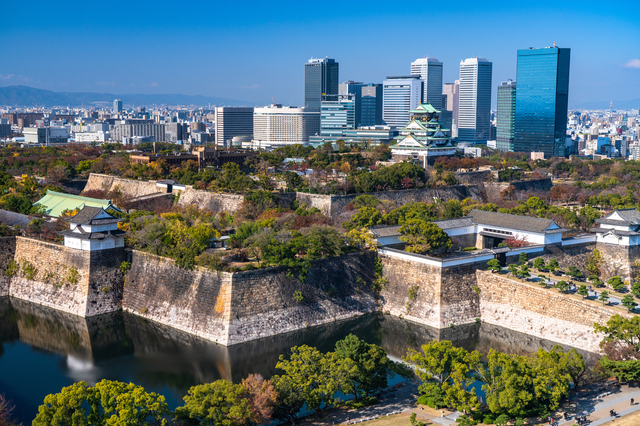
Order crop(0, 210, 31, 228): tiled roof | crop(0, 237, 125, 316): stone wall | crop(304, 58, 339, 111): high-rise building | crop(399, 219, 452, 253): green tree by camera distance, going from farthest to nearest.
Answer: crop(304, 58, 339, 111): high-rise building < crop(0, 210, 31, 228): tiled roof < crop(399, 219, 452, 253): green tree < crop(0, 237, 125, 316): stone wall

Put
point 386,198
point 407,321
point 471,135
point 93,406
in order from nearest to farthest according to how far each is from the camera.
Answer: point 93,406 < point 407,321 < point 386,198 < point 471,135

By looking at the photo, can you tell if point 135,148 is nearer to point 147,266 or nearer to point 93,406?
point 147,266

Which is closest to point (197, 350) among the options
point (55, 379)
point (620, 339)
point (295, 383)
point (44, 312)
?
point (55, 379)

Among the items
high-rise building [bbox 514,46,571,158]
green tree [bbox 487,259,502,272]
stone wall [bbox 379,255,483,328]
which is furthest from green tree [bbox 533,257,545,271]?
high-rise building [bbox 514,46,571,158]

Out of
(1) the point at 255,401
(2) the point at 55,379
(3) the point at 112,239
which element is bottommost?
(2) the point at 55,379

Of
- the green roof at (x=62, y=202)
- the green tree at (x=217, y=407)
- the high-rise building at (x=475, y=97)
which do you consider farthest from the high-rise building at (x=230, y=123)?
the green tree at (x=217, y=407)

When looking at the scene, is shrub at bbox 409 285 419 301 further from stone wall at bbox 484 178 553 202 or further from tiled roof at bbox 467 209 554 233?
stone wall at bbox 484 178 553 202
